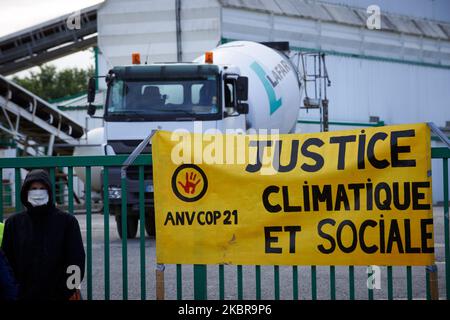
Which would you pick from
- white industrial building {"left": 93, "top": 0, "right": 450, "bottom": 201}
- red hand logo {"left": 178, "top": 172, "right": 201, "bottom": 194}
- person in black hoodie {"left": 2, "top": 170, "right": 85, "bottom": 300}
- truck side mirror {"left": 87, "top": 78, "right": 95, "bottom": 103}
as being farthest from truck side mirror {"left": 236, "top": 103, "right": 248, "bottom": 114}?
person in black hoodie {"left": 2, "top": 170, "right": 85, "bottom": 300}

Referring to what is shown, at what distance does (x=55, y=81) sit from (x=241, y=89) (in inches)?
2698

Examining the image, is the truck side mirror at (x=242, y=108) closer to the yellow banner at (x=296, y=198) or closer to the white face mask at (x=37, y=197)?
the yellow banner at (x=296, y=198)

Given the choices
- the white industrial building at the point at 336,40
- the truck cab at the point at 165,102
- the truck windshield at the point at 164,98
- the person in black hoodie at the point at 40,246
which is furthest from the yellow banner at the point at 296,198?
the white industrial building at the point at 336,40

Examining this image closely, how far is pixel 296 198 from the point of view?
7.70 m

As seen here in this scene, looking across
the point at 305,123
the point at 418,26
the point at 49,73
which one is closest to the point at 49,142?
the point at 305,123

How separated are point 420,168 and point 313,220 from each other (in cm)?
90

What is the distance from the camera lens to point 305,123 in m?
28.4

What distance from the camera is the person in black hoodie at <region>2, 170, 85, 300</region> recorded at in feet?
22.5

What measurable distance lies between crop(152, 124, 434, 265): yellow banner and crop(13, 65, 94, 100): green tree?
7375 cm

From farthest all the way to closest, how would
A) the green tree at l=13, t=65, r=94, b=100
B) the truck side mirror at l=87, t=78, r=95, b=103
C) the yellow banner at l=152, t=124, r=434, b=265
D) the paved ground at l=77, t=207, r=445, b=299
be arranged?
the green tree at l=13, t=65, r=94, b=100, the truck side mirror at l=87, t=78, r=95, b=103, the paved ground at l=77, t=207, r=445, b=299, the yellow banner at l=152, t=124, r=434, b=265

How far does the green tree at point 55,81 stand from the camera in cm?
8144

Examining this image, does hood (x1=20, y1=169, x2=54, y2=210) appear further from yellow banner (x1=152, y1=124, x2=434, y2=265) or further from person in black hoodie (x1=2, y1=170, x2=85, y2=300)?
yellow banner (x1=152, y1=124, x2=434, y2=265)

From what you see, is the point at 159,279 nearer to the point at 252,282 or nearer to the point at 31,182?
the point at 31,182

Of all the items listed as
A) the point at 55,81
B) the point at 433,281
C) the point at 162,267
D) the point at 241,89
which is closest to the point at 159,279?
the point at 162,267
